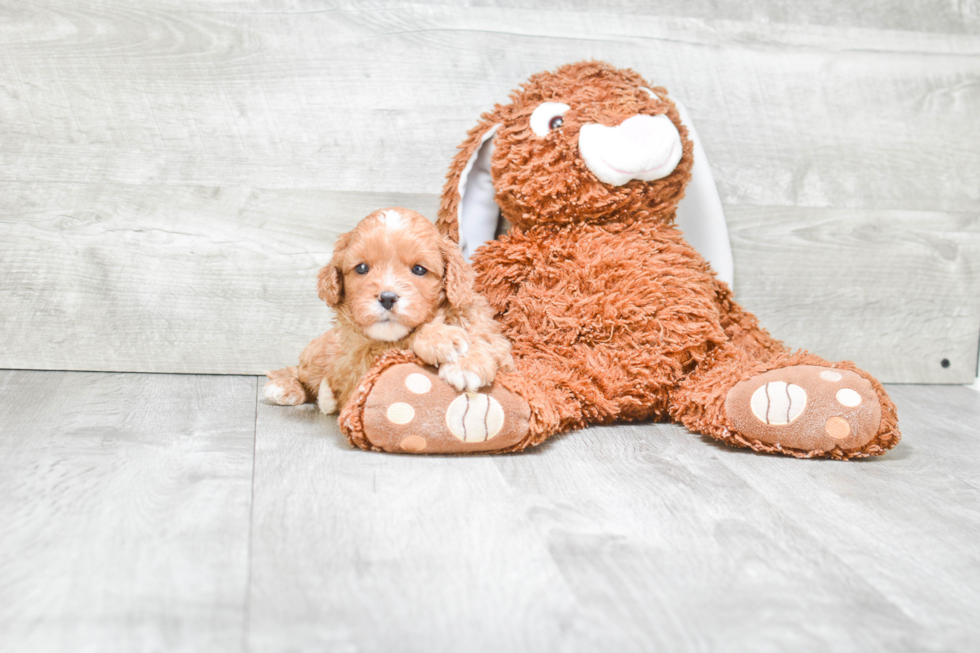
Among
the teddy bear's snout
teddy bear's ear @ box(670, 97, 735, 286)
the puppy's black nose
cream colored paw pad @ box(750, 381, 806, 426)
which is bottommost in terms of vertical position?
cream colored paw pad @ box(750, 381, 806, 426)

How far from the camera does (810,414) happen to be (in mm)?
965

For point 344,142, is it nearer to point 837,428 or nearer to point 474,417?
point 474,417

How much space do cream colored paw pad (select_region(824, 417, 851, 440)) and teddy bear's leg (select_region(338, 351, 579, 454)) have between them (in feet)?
1.12

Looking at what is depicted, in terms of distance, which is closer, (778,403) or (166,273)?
(778,403)

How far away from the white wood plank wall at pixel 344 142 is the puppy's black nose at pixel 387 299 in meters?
0.46

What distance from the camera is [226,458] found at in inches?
36.1

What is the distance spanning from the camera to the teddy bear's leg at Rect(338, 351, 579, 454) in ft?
3.01

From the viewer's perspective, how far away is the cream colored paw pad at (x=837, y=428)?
96 centimetres

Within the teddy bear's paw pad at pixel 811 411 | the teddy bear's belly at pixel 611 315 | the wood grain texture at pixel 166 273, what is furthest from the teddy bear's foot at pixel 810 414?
the wood grain texture at pixel 166 273

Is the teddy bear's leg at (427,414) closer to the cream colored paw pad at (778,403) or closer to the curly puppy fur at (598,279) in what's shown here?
the curly puppy fur at (598,279)

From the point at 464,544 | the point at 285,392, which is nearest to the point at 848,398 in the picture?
the point at 464,544

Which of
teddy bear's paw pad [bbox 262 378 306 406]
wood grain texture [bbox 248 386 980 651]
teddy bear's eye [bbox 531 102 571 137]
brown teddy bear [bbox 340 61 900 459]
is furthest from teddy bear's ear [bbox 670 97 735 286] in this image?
teddy bear's paw pad [bbox 262 378 306 406]

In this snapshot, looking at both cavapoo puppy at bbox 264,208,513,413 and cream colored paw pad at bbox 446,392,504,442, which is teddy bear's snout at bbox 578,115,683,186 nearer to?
cavapoo puppy at bbox 264,208,513,413

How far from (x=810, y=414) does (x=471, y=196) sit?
545 millimetres
